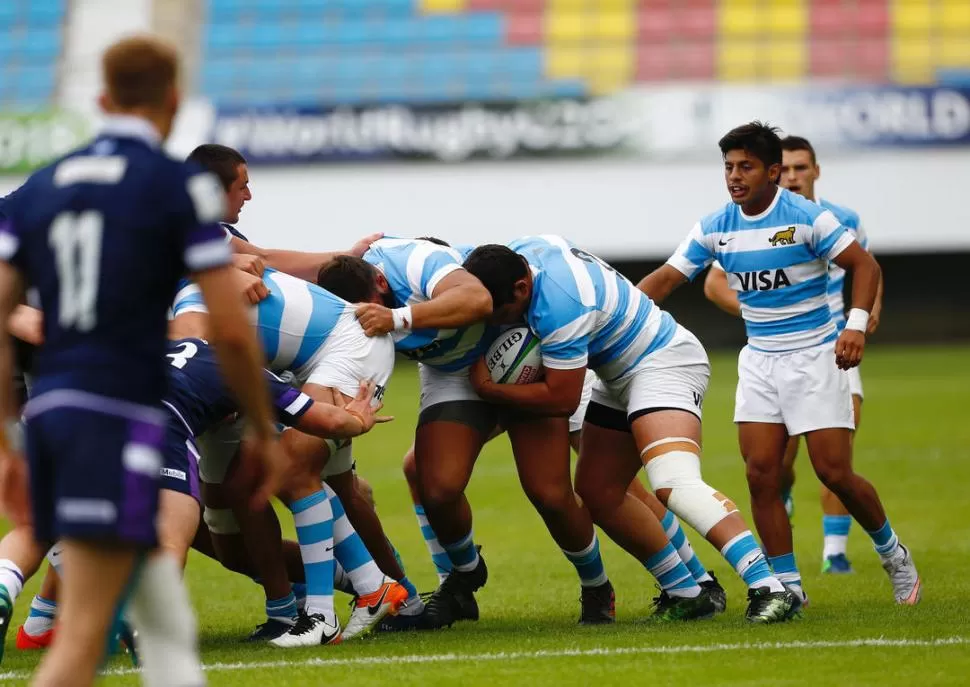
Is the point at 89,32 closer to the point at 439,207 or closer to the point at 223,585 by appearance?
the point at 439,207

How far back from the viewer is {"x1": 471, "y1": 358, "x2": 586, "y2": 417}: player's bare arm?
20.3 ft

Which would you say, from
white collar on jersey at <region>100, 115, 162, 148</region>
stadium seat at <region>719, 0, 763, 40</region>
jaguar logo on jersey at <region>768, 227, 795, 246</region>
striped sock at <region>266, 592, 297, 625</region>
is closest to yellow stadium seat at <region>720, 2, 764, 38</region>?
stadium seat at <region>719, 0, 763, 40</region>

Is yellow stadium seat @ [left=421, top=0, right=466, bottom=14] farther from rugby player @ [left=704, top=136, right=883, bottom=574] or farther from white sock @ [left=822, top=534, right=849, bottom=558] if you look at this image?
white sock @ [left=822, top=534, right=849, bottom=558]

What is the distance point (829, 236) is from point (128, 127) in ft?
13.0

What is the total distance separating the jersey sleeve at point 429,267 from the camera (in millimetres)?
6293

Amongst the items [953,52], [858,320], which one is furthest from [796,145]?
[953,52]

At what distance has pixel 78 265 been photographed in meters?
3.35

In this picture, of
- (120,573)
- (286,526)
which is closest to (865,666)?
(120,573)

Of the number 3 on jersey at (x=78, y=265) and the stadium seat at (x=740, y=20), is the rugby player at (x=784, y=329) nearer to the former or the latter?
the number 3 on jersey at (x=78, y=265)

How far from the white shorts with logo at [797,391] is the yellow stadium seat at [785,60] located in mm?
18594

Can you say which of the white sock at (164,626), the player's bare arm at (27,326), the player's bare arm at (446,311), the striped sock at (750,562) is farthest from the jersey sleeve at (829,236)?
the white sock at (164,626)

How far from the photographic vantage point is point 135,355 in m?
3.38

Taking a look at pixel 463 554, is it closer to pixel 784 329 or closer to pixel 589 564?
pixel 589 564

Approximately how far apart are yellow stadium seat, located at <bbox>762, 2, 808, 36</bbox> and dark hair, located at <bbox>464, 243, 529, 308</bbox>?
66.3ft
